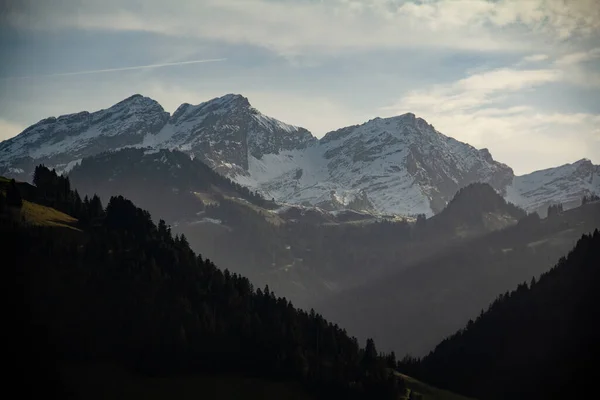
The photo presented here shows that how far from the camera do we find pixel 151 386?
190 m

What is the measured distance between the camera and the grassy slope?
7203 inches

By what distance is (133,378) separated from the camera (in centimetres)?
19200

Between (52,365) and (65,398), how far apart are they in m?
14.0

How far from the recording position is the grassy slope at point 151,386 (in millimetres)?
182950

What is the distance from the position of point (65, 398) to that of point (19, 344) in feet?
71.4

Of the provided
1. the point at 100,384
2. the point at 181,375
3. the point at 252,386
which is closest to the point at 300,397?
the point at 252,386

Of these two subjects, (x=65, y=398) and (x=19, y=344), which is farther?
(x=19, y=344)

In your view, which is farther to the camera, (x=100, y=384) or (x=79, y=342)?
(x=79, y=342)

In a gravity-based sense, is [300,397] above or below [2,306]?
below

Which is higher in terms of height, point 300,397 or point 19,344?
point 19,344

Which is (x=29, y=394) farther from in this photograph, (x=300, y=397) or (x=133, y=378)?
(x=300, y=397)

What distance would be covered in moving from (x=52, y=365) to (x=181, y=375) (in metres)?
28.6

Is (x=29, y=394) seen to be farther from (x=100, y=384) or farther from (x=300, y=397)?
(x=300, y=397)

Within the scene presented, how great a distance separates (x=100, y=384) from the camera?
186 m
